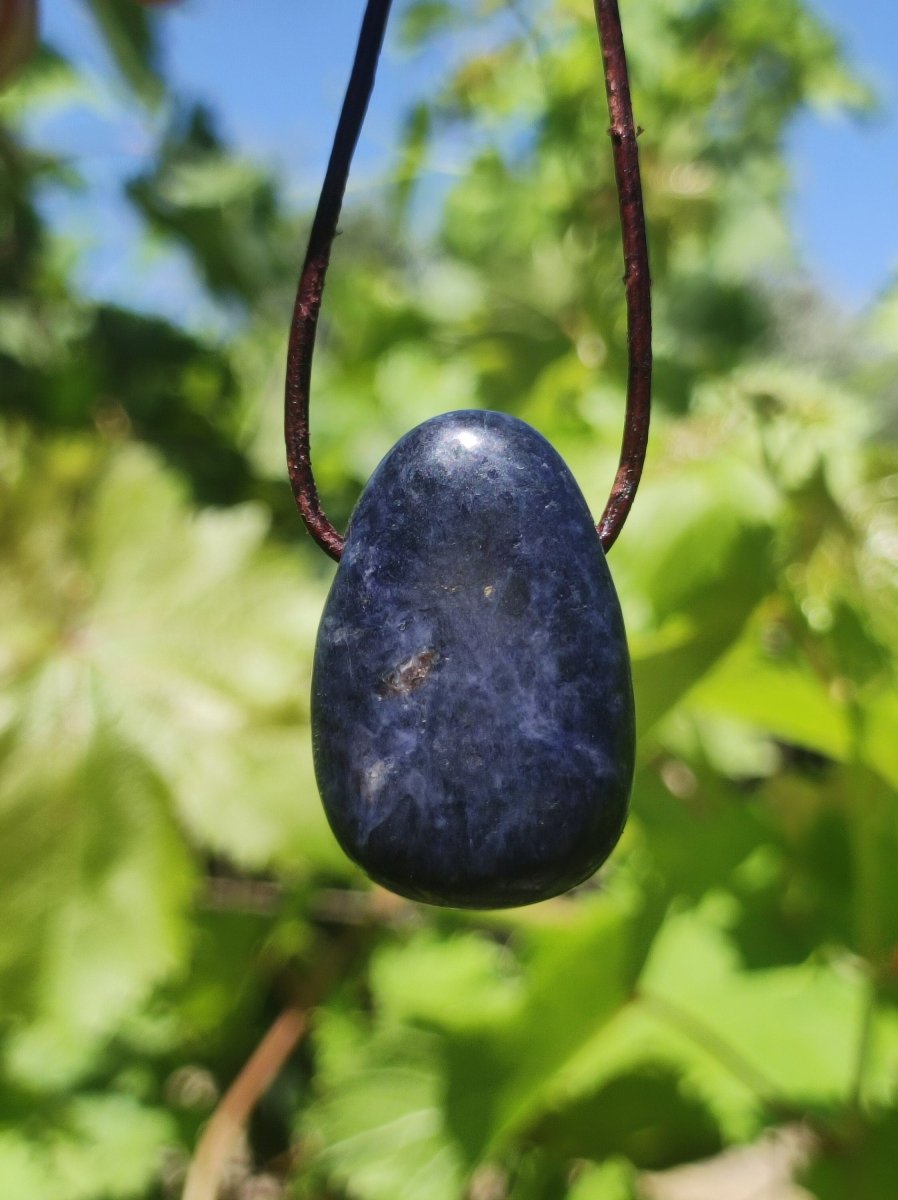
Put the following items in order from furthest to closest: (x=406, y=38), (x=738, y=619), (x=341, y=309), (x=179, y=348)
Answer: (x=406, y=38)
(x=341, y=309)
(x=179, y=348)
(x=738, y=619)

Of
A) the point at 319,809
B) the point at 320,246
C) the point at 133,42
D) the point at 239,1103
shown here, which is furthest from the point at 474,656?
the point at 133,42

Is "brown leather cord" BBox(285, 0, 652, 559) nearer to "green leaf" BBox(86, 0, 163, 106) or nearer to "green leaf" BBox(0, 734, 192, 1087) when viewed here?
"green leaf" BBox(0, 734, 192, 1087)

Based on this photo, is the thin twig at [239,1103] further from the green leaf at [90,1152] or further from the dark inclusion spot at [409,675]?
the dark inclusion spot at [409,675]

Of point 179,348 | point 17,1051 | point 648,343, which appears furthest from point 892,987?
point 179,348

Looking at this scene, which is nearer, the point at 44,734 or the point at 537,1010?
the point at 537,1010

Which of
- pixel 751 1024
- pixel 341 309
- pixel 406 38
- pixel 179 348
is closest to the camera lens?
pixel 751 1024

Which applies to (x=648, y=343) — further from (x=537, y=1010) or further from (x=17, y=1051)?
(x=17, y=1051)

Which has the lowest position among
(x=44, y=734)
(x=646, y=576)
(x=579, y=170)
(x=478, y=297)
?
(x=44, y=734)
